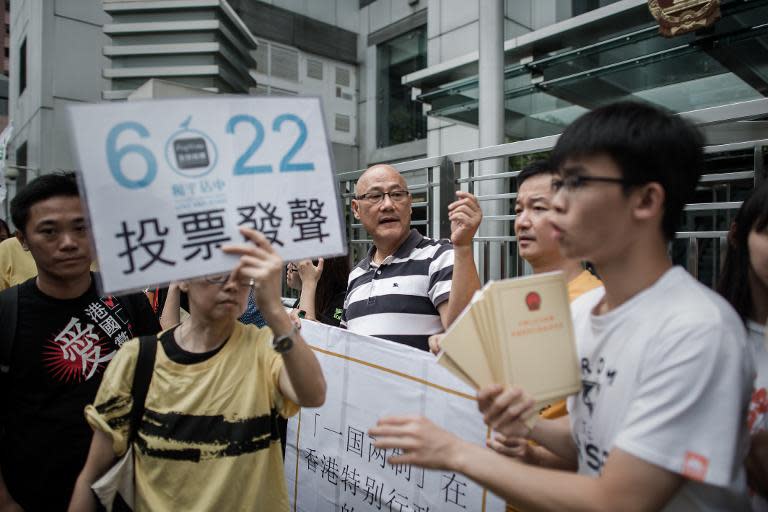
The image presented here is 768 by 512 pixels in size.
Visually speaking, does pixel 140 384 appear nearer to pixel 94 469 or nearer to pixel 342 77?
pixel 94 469

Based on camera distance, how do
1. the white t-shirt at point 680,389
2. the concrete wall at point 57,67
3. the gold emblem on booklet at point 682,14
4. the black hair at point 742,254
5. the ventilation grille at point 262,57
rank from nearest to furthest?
the white t-shirt at point 680,389
the black hair at point 742,254
the gold emblem on booklet at point 682,14
the concrete wall at point 57,67
the ventilation grille at point 262,57

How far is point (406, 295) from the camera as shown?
2754mm

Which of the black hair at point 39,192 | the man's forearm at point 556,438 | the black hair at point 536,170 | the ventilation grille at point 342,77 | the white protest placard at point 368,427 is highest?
the ventilation grille at point 342,77

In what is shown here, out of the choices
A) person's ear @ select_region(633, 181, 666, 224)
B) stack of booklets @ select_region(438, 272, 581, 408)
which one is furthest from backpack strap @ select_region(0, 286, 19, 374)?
person's ear @ select_region(633, 181, 666, 224)

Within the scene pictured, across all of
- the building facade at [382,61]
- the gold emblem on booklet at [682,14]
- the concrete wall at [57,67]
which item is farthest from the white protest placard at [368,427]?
the concrete wall at [57,67]

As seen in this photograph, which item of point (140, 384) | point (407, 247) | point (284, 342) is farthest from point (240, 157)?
point (407, 247)

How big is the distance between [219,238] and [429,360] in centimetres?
124

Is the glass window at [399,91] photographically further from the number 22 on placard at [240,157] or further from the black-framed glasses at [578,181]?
the black-framed glasses at [578,181]

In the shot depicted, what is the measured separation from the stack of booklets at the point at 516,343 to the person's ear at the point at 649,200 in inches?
11.2

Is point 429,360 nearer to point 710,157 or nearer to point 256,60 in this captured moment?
point 710,157

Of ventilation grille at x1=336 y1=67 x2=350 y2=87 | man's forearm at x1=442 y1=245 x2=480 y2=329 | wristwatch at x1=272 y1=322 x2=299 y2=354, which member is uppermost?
ventilation grille at x1=336 y1=67 x2=350 y2=87

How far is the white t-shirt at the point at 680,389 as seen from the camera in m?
1.09

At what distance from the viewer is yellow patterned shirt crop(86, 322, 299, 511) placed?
1.81m

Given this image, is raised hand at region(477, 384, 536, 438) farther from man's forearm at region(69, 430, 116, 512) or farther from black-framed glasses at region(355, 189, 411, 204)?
black-framed glasses at region(355, 189, 411, 204)
